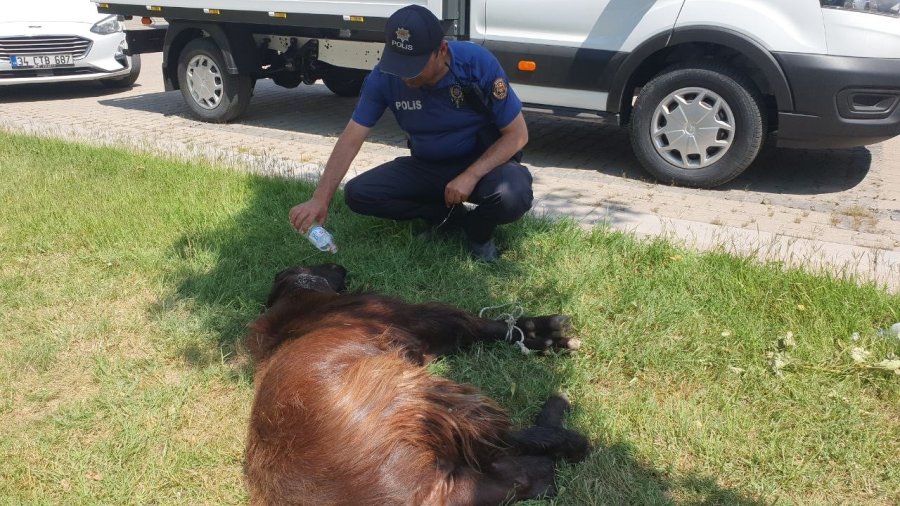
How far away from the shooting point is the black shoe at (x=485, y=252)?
4055 millimetres

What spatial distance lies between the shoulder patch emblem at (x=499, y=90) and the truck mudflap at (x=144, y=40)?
623 centimetres

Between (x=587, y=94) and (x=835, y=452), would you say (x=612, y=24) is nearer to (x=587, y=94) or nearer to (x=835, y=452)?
(x=587, y=94)

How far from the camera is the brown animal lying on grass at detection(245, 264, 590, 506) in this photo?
7.13ft

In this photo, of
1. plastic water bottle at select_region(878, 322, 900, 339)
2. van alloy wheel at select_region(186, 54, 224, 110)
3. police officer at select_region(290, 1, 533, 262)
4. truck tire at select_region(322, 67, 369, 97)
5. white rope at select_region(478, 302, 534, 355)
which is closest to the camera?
plastic water bottle at select_region(878, 322, 900, 339)

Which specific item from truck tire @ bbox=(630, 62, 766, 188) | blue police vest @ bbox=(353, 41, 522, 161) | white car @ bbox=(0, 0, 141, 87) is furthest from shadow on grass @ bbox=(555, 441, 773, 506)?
white car @ bbox=(0, 0, 141, 87)

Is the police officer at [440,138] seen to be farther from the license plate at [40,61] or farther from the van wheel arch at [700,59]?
the license plate at [40,61]

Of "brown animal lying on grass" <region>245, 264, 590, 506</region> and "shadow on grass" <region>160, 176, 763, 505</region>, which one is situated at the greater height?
"brown animal lying on grass" <region>245, 264, 590, 506</region>

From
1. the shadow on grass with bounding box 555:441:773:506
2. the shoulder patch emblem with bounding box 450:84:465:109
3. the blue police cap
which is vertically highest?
the blue police cap

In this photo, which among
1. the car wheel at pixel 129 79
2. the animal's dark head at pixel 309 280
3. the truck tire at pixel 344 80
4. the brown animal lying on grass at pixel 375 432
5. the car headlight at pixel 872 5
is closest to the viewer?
the brown animal lying on grass at pixel 375 432

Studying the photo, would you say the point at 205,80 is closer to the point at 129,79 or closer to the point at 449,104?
the point at 129,79

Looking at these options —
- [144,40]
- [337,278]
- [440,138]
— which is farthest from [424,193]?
[144,40]

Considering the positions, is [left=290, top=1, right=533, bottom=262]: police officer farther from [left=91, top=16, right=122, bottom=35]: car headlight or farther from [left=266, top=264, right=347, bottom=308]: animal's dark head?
[left=91, top=16, right=122, bottom=35]: car headlight

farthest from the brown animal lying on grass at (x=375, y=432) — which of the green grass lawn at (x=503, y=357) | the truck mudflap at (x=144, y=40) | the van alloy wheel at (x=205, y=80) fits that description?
the truck mudflap at (x=144, y=40)

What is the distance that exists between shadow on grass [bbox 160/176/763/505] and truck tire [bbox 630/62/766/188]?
171 centimetres
